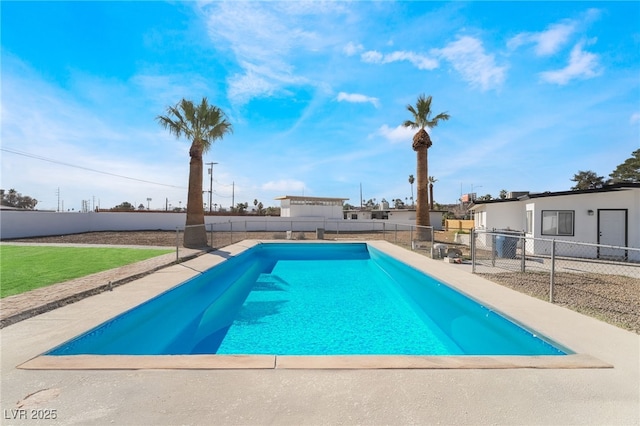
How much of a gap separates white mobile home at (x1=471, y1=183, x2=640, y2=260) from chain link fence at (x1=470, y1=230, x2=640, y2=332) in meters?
0.47

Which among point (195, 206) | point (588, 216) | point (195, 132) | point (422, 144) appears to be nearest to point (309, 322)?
point (195, 206)

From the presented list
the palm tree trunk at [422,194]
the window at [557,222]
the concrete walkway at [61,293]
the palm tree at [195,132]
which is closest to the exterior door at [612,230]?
the window at [557,222]

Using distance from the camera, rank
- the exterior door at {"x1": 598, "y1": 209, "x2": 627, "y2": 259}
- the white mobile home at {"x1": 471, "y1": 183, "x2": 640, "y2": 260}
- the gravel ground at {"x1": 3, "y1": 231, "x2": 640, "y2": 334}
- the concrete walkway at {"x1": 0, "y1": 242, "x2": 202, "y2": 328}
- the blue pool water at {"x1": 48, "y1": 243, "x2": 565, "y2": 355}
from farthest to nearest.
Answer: the exterior door at {"x1": 598, "y1": 209, "x2": 627, "y2": 259} < the white mobile home at {"x1": 471, "y1": 183, "x2": 640, "y2": 260} < the gravel ground at {"x1": 3, "y1": 231, "x2": 640, "y2": 334} < the concrete walkway at {"x1": 0, "y1": 242, "x2": 202, "y2": 328} < the blue pool water at {"x1": 48, "y1": 243, "x2": 565, "y2": 355}

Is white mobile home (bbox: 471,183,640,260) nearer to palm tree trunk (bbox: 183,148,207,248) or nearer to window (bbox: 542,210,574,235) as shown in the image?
window (bbox: 542,210,574,235)

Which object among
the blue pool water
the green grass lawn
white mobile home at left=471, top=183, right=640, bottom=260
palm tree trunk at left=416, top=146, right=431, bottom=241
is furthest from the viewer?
palm tree trunk at left=416, top=146, right=431, bottom=241

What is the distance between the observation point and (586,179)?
42156mm

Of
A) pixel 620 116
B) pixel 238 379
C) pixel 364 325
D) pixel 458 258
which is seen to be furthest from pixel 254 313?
pixel 620 116

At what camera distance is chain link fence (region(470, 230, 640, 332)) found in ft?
17.4

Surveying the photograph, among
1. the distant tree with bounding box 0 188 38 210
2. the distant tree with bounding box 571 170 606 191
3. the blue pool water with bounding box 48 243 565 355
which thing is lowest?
the blue pool water with bounding box 48 243 565 355

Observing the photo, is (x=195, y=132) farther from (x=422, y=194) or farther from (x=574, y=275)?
(x=574, y=275)

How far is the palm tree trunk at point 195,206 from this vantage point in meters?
13.9

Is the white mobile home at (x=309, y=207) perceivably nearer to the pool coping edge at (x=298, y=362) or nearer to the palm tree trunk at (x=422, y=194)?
the palm tree trunk at (x=422, y=194)

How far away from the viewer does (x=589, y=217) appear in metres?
11.7

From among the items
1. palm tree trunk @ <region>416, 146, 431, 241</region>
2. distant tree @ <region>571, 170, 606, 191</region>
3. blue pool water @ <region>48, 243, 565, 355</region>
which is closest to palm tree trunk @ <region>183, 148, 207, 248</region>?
blue pool water @ <region>48, 243, 565, 355</region>
